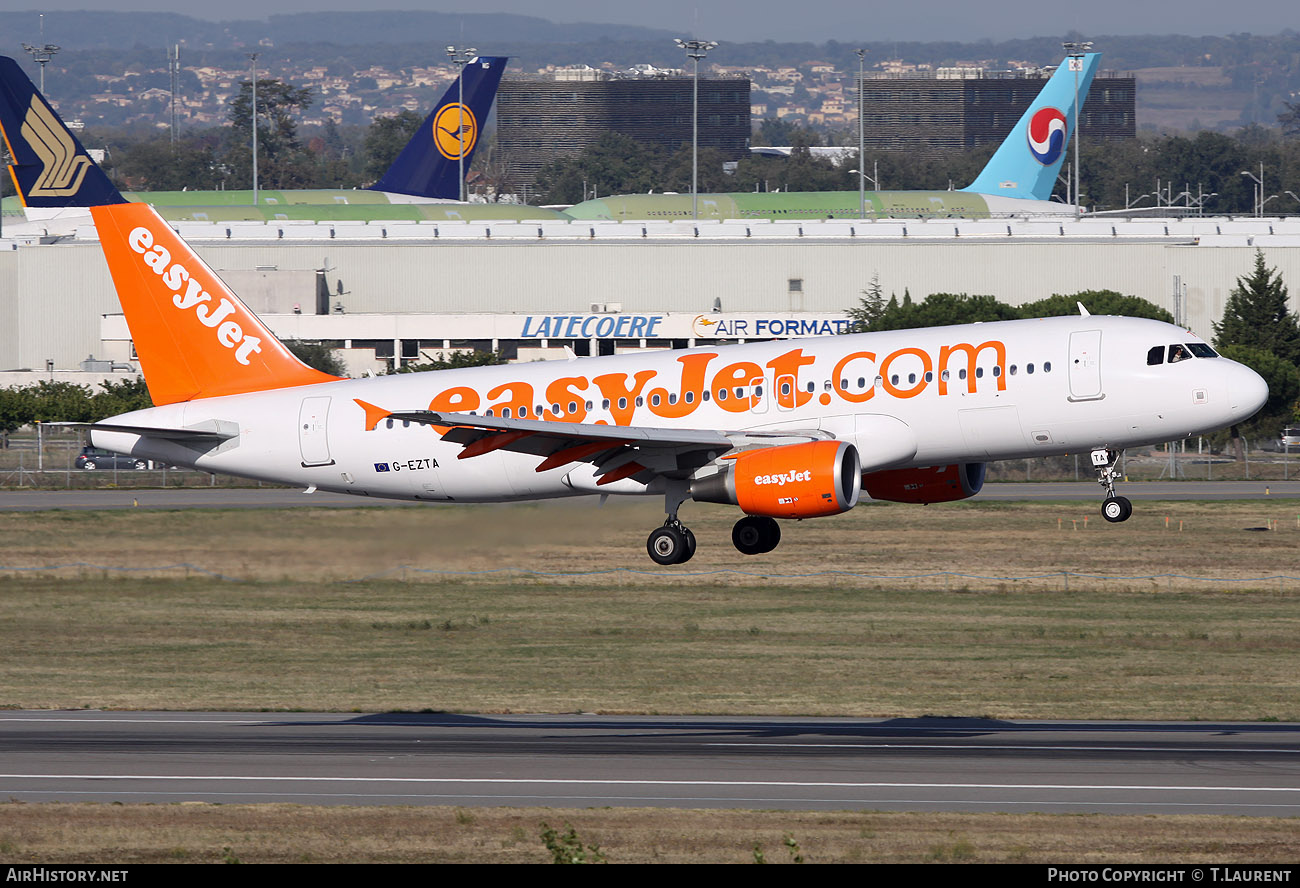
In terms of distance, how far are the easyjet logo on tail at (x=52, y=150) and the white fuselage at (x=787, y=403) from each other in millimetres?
7840

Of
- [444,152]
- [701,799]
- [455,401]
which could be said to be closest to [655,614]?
[455,401]

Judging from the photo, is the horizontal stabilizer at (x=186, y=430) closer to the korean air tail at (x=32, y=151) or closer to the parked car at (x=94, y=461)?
the korean air tail at (x=32, y=151)

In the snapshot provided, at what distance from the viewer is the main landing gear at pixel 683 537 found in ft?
141

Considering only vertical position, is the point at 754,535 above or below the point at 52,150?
below

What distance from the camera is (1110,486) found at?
134 feet

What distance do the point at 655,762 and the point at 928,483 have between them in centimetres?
991

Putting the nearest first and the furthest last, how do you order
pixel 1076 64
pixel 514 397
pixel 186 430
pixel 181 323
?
pixel 514 397 → pixel 186 430 → pixel 181 323 → pixel 1076 64

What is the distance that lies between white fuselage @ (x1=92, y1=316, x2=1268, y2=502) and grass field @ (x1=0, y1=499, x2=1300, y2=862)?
2.32 metres

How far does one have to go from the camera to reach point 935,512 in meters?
90.2

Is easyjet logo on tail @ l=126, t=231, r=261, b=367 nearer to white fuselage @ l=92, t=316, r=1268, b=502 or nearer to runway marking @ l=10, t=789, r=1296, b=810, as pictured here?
white fuselage @ l=92, t=316, r=1268, b=502

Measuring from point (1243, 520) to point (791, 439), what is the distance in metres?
54.6

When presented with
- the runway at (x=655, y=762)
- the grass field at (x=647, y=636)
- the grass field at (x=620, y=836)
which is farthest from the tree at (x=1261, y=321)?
the grass field at (x=620, y=836)

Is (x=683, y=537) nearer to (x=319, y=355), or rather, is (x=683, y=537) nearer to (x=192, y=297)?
(x=192, y=297)

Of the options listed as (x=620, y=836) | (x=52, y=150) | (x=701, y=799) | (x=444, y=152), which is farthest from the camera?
(x=444, y=152)
